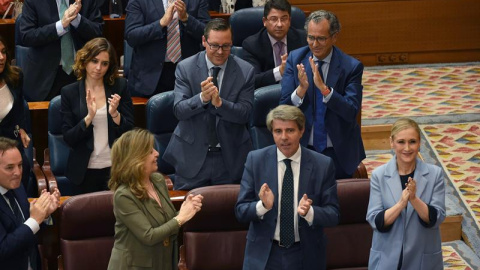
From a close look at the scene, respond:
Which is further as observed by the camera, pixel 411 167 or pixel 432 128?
pixel 432 128

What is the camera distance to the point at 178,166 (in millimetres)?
3402

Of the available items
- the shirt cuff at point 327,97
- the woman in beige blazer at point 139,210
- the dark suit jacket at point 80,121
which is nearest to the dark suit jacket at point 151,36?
the dark suit jacket at point 80,121

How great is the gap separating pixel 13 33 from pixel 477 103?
2.45 meters

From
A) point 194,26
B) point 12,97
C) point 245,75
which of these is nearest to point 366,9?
point 194,26

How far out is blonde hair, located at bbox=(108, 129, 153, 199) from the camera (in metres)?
2.67

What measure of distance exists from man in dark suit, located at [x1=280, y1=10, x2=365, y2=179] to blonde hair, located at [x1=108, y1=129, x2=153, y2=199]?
812mm

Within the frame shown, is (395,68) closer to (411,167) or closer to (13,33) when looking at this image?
(13,33)

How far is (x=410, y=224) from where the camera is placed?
9.18ft

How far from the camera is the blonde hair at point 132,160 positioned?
2666 mm

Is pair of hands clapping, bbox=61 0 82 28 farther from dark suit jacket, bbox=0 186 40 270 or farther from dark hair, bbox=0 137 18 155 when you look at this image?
dark suit jacket, bbox=0 186 40 270

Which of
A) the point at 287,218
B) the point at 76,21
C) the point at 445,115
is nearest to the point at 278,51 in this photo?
the point at 76,21

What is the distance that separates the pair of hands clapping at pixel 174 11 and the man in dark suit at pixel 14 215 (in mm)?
1239

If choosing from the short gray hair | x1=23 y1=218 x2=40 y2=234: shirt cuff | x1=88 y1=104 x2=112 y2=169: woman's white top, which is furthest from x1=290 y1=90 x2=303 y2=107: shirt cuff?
x1=23 y1=218 x2=40 y2=234: shirt cuff

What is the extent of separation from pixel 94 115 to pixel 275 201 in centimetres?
86
